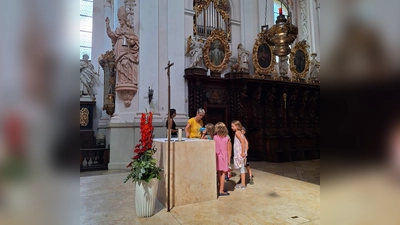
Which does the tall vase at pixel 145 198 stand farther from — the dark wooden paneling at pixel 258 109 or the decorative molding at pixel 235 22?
the decorative molding at pixel 235 22

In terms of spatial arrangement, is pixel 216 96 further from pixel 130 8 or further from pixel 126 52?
pixel 130 8

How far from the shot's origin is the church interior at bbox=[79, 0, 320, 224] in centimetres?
661

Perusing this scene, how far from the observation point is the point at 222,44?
29.9 ft

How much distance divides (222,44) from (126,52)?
3.80 m

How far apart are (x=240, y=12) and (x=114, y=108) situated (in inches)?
270

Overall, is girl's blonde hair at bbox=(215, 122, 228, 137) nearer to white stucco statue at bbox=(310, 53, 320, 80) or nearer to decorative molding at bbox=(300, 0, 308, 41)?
white stucco statue at bbox=(310, 53, 320, 80)

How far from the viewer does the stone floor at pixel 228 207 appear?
298 cm

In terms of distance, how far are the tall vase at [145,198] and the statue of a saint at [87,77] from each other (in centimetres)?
862

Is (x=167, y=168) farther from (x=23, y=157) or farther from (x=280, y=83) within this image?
(x=280, y=83)

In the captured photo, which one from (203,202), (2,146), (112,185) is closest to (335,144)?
(2,146)

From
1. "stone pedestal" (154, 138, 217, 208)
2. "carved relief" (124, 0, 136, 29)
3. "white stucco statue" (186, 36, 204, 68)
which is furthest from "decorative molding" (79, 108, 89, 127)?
"stone pedestal" (154, 138, 217, 208)

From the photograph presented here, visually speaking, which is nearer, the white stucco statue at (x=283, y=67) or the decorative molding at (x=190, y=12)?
the decorative molding at (x=190, y=12)

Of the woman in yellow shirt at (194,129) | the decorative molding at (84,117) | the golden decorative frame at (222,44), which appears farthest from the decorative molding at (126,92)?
the woman in yellow shirt at (194,129)

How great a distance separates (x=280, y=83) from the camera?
985 centimetres
